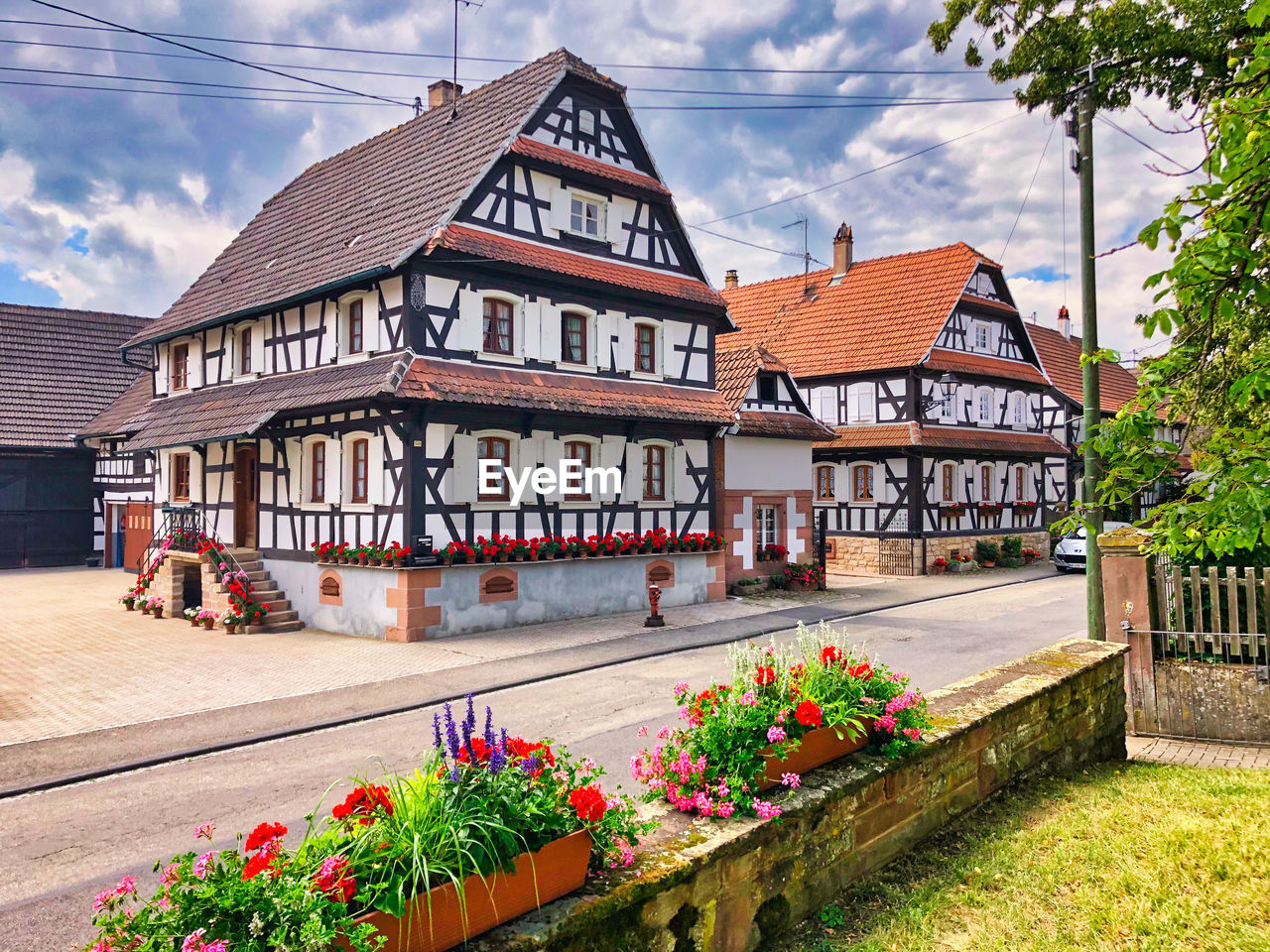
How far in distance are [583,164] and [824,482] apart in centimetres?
1472

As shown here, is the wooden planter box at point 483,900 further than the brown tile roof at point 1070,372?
No

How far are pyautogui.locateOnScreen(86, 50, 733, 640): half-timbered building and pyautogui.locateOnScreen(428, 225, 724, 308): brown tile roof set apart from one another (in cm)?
6

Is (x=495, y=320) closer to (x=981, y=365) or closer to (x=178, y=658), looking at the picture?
(x=178, y=658)

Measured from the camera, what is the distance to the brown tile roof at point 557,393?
14.4 m

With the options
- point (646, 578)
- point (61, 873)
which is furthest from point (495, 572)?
point (61, 873)

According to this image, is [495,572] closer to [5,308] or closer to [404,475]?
[404,475]

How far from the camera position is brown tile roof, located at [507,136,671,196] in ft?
53.8

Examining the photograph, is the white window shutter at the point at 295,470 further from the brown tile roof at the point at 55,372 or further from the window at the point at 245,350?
the brown tile roof at the point at 55,372

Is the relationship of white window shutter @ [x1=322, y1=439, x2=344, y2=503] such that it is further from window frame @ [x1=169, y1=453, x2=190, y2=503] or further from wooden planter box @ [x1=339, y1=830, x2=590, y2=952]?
wooden planter box @ [x1=339, y1=830, x2=590, y2=952]

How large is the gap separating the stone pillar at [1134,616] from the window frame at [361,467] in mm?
11858

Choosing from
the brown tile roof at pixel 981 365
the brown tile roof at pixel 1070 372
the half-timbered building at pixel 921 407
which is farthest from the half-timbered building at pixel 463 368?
the brown tile roof at pixel 1070 372

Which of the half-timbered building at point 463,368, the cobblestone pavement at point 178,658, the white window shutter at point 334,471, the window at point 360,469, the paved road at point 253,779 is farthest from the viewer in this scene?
the white window shutter at point 334,471

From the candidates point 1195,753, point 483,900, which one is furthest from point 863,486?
point 483,900

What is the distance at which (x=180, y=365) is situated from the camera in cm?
2162
